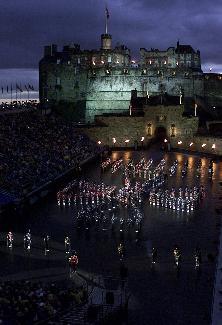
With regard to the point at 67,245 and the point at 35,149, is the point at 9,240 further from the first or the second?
the point at 35,149

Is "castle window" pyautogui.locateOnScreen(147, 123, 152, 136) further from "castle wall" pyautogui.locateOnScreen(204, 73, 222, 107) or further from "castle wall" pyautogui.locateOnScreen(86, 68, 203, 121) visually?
"castle wall" pyautogui.locateOnScreen(204, 73, 222, 107)

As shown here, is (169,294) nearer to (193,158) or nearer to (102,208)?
(102,208)

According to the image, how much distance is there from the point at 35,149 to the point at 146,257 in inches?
1267

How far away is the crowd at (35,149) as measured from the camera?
4938cm

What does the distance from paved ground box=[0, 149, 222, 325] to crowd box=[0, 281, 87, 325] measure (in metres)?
2.87

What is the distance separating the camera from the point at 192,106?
96.9m

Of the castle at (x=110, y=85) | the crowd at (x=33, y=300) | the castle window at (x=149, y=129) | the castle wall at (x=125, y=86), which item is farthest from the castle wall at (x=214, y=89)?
the crowd at (x=33, y=300)

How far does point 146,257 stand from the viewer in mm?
32750

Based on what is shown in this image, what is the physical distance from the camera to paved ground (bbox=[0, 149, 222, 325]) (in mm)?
25844

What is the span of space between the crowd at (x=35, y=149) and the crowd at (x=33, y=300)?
2017cm

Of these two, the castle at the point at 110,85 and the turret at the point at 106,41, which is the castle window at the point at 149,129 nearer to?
the castle at the point at 110,85

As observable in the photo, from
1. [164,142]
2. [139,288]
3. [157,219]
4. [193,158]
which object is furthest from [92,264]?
[164,142]

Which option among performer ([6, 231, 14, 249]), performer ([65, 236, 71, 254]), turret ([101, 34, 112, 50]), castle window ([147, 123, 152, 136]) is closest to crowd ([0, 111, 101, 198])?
performer ([6, 231, 14, 249])

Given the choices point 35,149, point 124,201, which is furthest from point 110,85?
point 124,201
